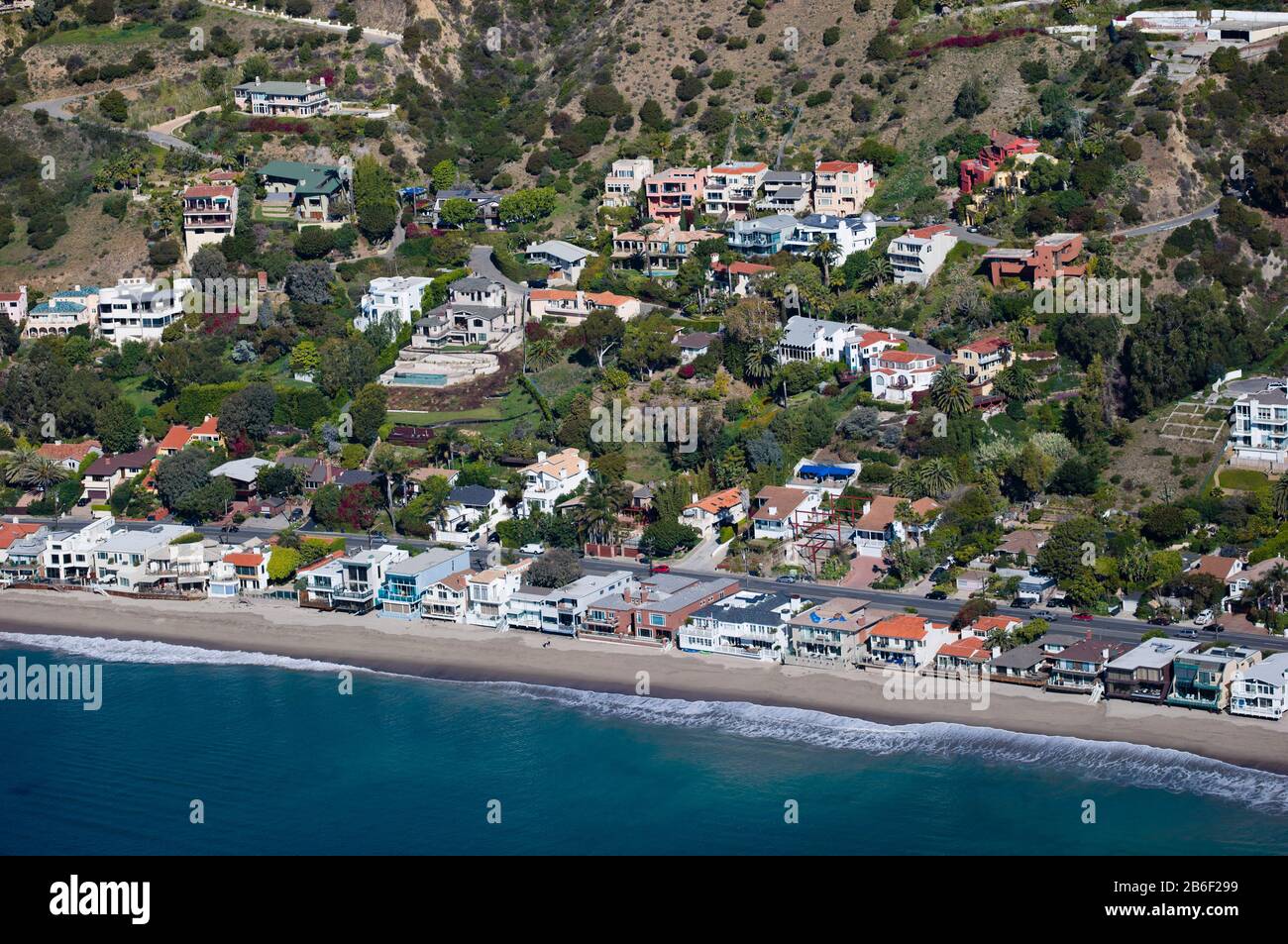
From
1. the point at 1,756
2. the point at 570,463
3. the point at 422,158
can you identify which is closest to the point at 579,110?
the point at 422,158

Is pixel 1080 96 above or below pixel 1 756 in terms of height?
above

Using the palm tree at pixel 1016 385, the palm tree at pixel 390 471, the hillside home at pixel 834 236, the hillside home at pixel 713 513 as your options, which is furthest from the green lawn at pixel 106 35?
the palm tree at pixel 1016 385

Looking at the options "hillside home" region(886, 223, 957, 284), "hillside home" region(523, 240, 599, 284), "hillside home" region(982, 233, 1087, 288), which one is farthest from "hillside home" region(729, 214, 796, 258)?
"hillside home" region(982, 233, 1087, 288)

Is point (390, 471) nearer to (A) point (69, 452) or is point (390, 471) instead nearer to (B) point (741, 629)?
(A) point (69, 452)

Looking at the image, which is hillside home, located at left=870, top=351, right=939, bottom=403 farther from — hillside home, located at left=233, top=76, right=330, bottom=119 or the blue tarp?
hillside home, located at left=233, top=76, right=330, bottom=119

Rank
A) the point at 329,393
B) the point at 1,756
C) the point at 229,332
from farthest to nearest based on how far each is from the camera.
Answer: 1. the point at 229,332
2. the point at 329,393
3. the point at 1,756

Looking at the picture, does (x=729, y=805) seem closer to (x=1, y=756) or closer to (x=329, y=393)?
(x=1, y=756)

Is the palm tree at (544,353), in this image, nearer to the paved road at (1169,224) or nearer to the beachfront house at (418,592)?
the beachfront house at (418,592)
